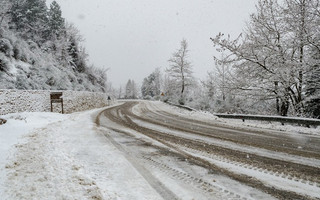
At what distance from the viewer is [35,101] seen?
46.2ft

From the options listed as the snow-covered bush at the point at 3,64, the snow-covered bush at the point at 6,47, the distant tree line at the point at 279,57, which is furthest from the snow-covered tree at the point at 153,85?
the distant tree line at the point at 279,57

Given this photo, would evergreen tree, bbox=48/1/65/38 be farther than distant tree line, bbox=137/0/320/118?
Yes

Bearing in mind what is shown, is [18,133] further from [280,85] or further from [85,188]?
[280,85]

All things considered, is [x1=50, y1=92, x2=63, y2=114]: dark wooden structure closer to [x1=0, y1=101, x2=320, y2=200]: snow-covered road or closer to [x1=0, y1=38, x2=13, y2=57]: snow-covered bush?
[x1=0, y1=38, x2=13, y2=57]: snow-covered bush

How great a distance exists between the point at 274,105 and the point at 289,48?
21.5 ft

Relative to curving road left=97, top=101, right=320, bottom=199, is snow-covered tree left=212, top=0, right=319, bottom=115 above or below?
above

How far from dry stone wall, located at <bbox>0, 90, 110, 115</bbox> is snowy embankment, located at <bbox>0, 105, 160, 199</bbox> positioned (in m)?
7.97

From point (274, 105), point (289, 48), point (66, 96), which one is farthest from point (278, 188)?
point (66, 96)

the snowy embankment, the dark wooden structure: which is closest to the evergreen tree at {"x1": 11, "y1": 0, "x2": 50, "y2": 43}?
the dark wooden structure

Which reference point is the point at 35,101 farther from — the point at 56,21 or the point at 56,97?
the point at 56,21

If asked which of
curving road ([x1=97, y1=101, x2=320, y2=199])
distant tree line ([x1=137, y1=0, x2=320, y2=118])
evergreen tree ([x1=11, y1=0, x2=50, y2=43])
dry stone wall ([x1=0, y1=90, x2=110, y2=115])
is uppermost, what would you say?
evergreen tree ([x1=11, y1=0, x2=50, y2=43])

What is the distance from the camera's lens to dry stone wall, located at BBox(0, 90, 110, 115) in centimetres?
1187

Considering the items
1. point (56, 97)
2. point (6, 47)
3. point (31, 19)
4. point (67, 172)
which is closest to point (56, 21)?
point (31, 19)

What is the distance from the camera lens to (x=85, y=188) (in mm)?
2936
